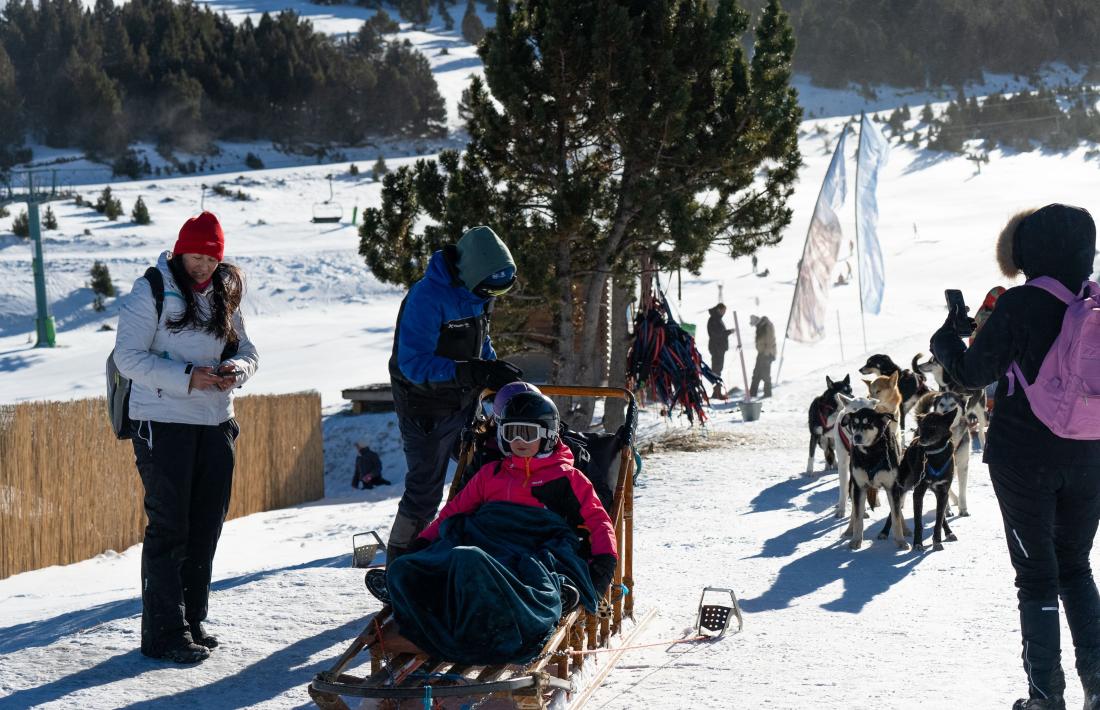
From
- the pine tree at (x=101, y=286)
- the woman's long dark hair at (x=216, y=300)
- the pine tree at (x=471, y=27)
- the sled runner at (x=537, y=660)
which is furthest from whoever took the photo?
the pine tree at (x=471, y=27)

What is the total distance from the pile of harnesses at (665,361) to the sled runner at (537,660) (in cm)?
656

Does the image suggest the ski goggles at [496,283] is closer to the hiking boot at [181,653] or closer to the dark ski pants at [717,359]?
the hiking boot at [181,653]

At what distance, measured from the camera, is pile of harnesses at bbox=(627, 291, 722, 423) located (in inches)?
467

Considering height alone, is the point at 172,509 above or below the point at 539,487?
below

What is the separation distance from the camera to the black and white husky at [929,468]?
6.98 m

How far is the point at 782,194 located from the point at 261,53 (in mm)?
54340

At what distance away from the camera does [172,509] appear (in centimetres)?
456

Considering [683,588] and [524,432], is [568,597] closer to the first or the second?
[524,432]

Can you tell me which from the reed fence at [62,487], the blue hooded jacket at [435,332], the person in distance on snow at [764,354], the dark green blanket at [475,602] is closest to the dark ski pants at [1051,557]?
the dark green blanket at [475,602]

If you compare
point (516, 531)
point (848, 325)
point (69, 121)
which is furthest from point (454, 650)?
point (69, 121)

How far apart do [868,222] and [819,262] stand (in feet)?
2.57

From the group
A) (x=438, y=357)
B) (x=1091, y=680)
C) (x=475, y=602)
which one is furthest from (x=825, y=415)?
(x=475, y=602)

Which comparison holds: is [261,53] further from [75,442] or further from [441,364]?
[441,364]

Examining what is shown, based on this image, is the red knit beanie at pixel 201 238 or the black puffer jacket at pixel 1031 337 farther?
the red knit beanie at pixel 201 238
